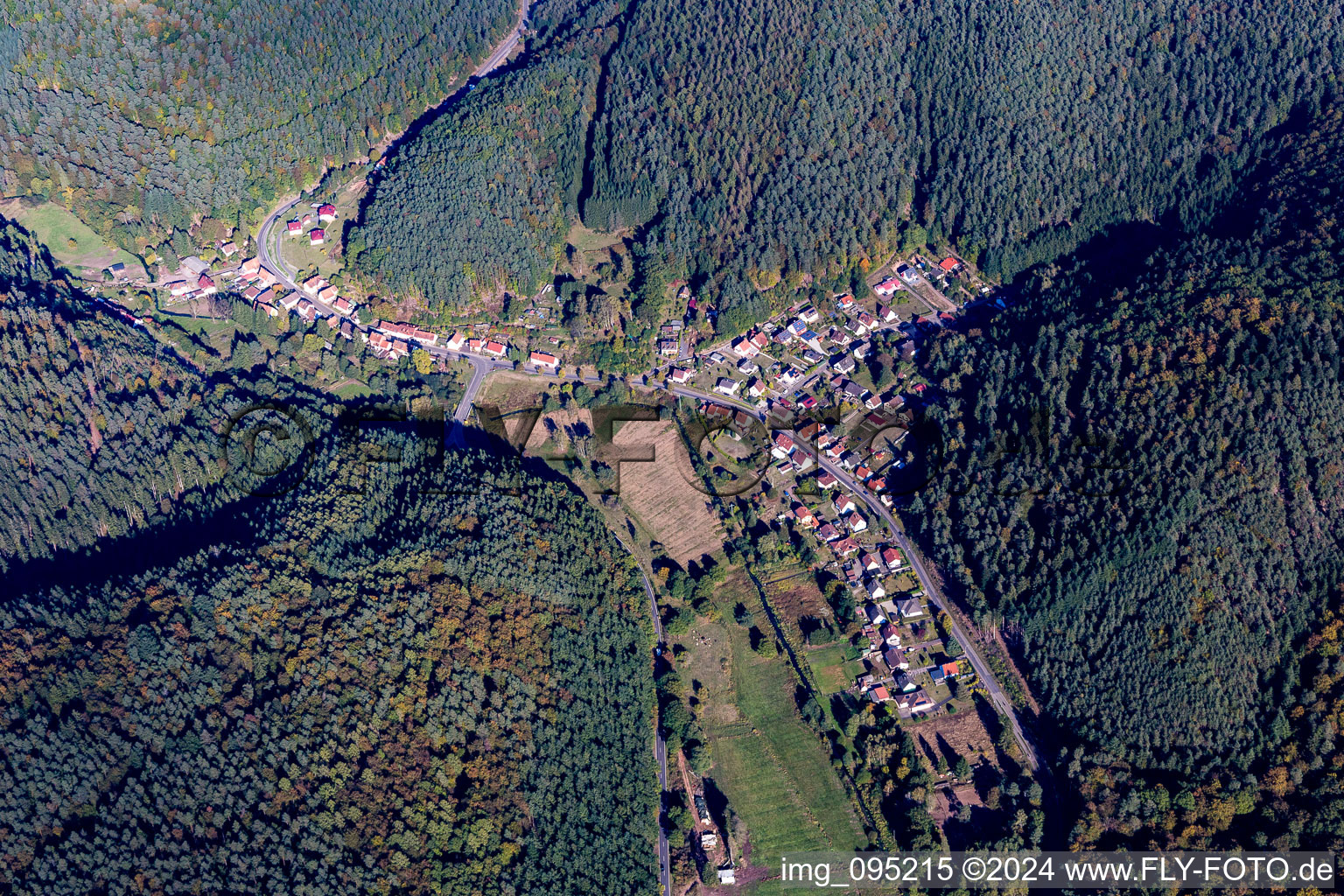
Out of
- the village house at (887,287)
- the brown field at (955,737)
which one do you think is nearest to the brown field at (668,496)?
the brown field at (955,737)

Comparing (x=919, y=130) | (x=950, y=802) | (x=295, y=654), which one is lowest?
(x=950, y=802)

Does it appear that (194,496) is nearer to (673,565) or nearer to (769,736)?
(673,565)

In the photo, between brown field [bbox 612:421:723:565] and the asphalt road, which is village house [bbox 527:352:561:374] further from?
the asphalt road

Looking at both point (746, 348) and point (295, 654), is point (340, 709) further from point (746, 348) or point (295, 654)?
point (746, 348)

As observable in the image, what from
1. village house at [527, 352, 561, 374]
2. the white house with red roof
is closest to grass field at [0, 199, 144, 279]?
village house at [527, 352, 561, 374]

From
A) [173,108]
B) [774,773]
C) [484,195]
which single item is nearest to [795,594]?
[774,773]

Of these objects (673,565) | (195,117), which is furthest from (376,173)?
(673,565)

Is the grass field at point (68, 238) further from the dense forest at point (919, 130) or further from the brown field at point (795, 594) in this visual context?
the brown field at point (795, 594)
